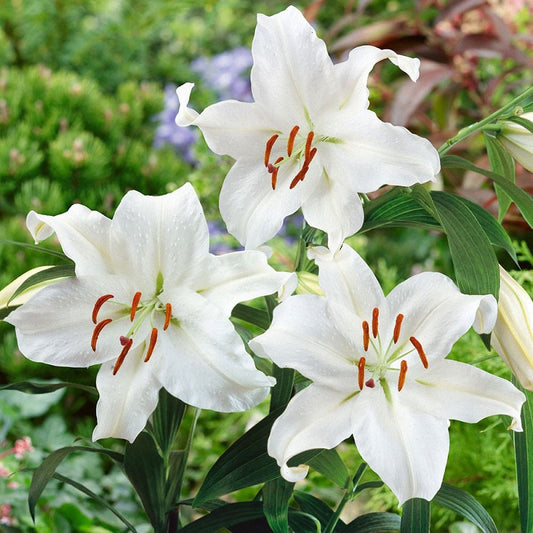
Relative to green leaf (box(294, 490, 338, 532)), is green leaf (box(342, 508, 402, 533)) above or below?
above

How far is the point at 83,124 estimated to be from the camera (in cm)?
170

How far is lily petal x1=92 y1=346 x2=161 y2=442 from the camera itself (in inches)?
18.4

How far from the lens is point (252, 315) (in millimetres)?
552

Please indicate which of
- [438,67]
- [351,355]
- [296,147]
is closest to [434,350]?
[351,355]

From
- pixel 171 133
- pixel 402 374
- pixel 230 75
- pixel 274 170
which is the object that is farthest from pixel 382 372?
pixel 230 75

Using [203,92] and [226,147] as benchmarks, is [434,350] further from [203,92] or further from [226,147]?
[203,92]

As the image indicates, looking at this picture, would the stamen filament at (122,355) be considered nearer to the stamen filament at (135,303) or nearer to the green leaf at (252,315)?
the stamen filament at (135,303)

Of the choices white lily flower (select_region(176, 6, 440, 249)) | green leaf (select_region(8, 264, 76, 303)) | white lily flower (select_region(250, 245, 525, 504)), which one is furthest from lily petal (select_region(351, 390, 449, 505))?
green leaf (select_region(8, 264, 76, 303))

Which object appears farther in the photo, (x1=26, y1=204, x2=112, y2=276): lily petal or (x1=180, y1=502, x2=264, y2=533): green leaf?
Result: (x1=180, y1=502, x2=264, y2=533): green leaf

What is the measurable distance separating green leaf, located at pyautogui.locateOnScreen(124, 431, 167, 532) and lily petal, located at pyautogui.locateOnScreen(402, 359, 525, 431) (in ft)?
0.71

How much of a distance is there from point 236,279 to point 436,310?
0.12 meters

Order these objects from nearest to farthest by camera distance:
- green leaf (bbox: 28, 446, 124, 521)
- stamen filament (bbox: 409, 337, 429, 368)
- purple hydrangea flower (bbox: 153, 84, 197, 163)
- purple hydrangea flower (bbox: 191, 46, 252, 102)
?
stamen filament (bbox: 409, 337, 429, 368)
green leaf (bbox: 28, 446, 124, 521)
purple hydrangea flower (bbox: 153, 84, 197, 163)
purple hydrangea flower (bbox: 191, 46, 252, 102)

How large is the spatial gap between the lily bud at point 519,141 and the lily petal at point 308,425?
0.19 meters

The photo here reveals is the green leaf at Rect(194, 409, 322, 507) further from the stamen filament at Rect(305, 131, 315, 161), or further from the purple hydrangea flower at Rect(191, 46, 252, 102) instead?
the purple hydrangea flower at Rect(191, 46, 252, 102)
